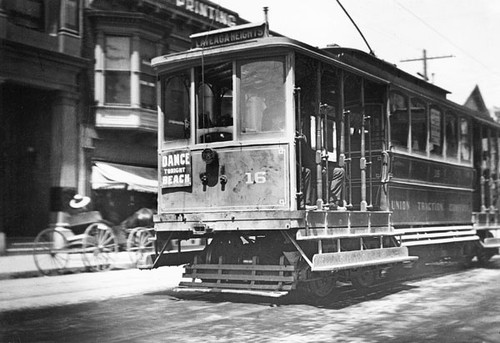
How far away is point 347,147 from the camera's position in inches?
432

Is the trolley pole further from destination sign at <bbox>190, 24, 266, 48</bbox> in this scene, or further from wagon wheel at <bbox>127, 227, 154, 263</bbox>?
wagon wheel at <bbox>127, 227, 154, 263</bbox>

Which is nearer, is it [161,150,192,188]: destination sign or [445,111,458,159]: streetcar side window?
[161,150,192,188]: destination sign

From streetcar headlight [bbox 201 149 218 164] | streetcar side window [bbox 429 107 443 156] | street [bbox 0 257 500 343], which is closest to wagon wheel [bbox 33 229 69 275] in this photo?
street [bbox 0 257 500 343]

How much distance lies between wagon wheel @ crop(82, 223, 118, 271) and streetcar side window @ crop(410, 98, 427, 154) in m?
6.79

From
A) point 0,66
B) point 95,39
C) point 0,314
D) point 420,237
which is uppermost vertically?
point 95,39

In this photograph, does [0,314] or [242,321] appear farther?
[0,314]

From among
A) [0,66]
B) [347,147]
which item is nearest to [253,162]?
[347,147]

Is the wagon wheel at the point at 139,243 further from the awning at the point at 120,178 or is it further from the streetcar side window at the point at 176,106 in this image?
the streetcar side window at the point at 176,106

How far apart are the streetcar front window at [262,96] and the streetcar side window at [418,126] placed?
13.8ft

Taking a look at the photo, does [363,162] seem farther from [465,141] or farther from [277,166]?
[465,141]

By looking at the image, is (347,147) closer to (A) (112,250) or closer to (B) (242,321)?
(B) (242,321)

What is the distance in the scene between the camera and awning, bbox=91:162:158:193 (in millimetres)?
16859

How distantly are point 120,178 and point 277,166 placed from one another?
982cm

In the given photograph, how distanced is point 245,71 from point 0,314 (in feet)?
14.6
